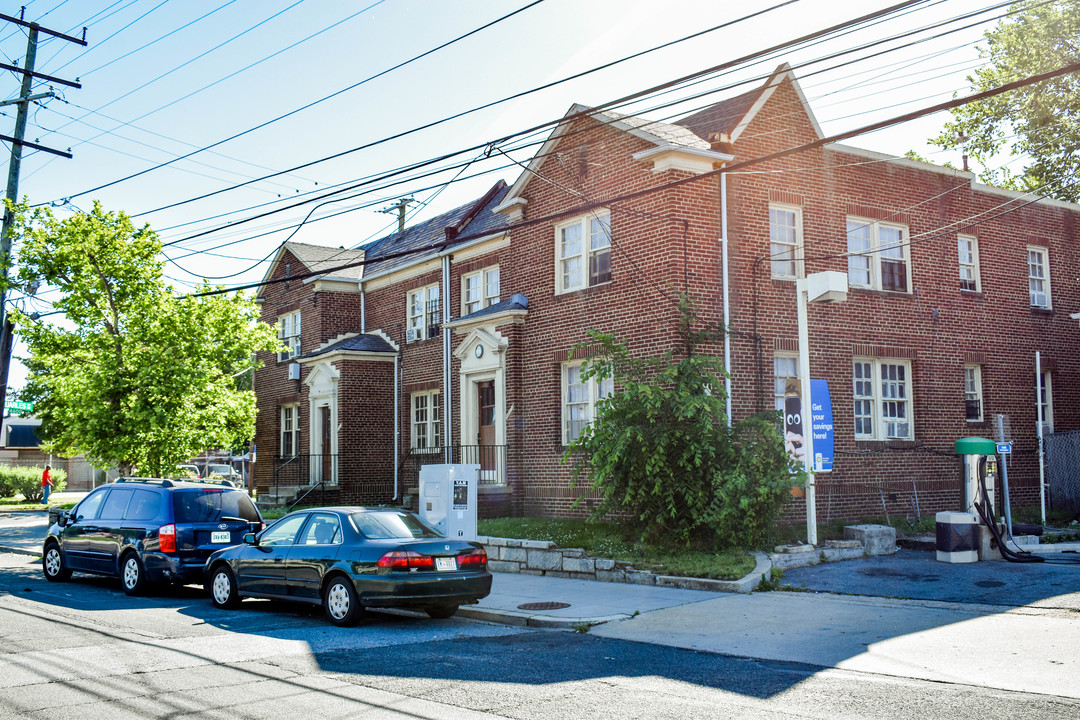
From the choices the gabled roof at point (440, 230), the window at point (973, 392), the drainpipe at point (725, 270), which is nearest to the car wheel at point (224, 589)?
the drainpipe at point (725, 270)

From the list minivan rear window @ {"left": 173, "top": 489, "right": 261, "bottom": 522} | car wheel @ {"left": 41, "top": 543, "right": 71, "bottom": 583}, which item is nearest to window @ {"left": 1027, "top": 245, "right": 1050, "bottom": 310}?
minivan rear window @ {"left": 173, "top": 489, "right": 261, "bottom": 522}

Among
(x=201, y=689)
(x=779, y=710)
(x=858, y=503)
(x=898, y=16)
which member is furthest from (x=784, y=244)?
(x=201, y=689)

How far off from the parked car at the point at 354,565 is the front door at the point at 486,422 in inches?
395

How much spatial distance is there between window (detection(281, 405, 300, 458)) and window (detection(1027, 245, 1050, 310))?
21106 millimetres

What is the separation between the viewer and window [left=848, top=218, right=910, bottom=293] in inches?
744

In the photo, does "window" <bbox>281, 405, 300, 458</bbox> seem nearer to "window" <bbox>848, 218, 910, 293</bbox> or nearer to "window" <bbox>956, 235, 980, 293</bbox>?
"window" <bbox>848, 218, 910, 293</bbox>

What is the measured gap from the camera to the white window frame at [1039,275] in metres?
21.9

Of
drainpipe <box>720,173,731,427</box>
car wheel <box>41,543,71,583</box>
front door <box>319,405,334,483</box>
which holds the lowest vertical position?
→ car wheel <box>41,543,71,583</box>

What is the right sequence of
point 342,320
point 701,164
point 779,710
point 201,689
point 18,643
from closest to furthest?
point 779,710 < point 201,689 < point 18,643 < point 701,164 < point 342,320

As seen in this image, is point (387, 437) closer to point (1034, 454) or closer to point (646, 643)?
point (1034, 454)

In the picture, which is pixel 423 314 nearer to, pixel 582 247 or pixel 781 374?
pixel 582 247

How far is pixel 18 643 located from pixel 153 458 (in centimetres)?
1173

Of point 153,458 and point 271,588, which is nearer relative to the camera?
point 271,588

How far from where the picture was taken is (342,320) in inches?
1123
